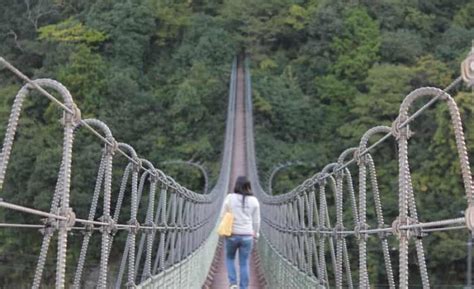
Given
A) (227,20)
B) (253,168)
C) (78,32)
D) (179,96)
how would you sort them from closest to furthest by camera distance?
(253,168), (179,96), (78,32), (227,20)

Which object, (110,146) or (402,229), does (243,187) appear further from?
(402,229)

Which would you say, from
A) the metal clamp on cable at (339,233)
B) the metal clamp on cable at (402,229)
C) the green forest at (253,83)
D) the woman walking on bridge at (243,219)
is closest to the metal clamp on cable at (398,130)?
the metal clamp on cable at (402,229)

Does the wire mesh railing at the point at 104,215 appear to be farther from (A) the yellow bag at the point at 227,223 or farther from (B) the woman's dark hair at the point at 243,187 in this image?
(B) the woman's dark hair at the point at 243,187

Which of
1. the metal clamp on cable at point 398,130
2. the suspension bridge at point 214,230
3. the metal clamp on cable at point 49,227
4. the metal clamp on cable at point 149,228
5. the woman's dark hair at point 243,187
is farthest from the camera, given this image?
the woman's dark hair at point 243,187

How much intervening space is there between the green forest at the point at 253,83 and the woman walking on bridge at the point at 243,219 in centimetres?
1529

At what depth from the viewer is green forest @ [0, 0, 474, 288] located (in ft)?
84.6

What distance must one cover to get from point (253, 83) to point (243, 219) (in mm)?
33245

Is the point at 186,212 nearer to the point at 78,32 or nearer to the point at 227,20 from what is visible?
the point at 78,32

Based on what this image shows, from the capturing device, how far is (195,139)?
36.6 metres

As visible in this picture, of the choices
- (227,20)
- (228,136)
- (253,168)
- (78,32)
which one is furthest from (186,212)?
(227,20)

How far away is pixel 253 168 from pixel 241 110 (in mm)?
10003

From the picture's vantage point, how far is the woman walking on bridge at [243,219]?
271 inches

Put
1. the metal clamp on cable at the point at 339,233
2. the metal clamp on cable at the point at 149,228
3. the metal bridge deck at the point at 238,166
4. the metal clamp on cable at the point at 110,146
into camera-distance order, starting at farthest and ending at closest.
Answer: the metal bridge deck at the point at 238,166, the metal clamp on cable at the point at 149,228, the metal clamp on cable at the point at 339,233, the metal clamp on cable at the point at 110,146

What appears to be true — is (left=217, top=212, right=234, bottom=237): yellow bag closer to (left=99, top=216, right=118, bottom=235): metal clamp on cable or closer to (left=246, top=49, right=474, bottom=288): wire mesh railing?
(left=246, top=49, right=474, bottom=288): wire mesh railing
